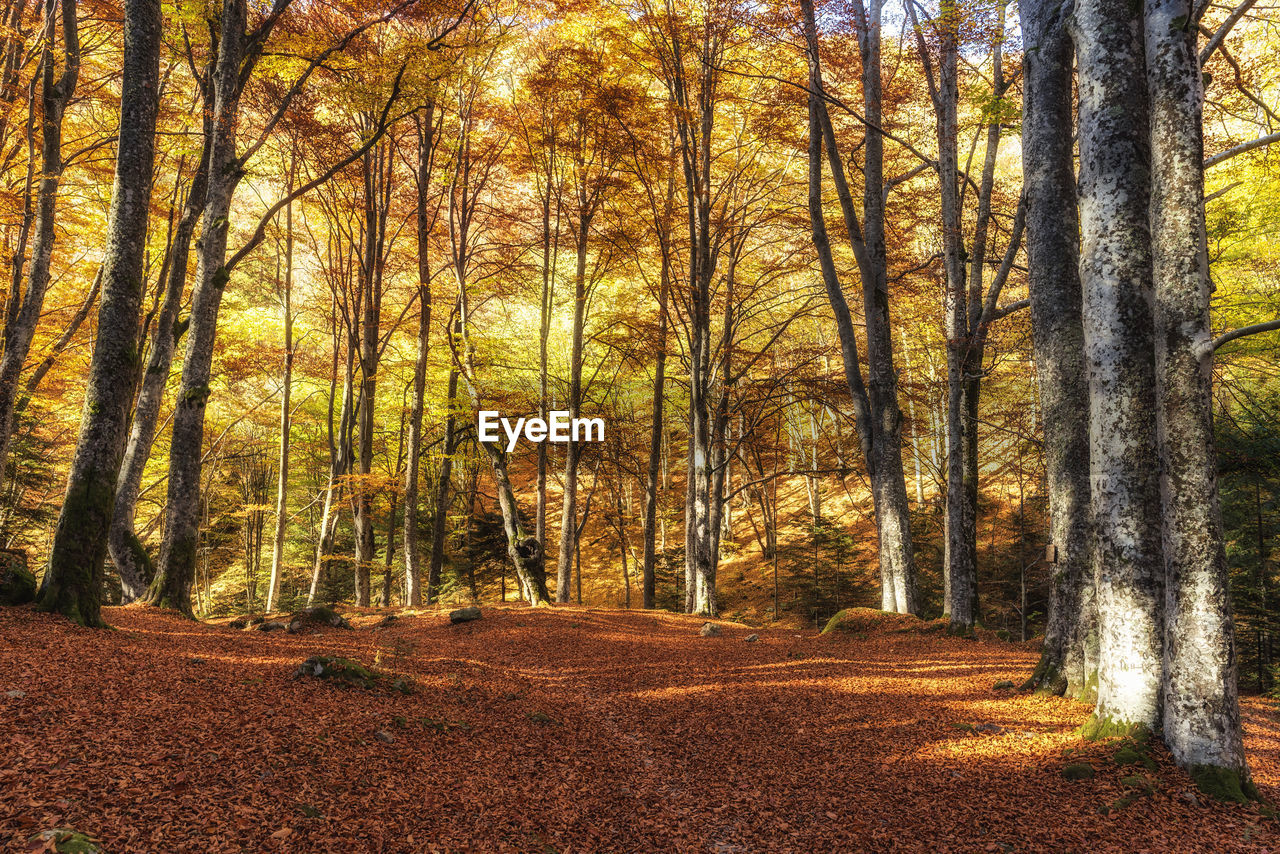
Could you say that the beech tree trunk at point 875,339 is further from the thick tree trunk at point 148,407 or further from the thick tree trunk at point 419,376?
the thick tree trunk at point 148,407

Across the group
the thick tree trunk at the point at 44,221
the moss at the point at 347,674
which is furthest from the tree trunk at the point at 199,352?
the moss at the point at 347,674

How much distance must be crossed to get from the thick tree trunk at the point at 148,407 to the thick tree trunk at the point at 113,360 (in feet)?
12.1

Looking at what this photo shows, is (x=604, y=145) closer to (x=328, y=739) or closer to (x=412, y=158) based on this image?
(x=412, y=158)

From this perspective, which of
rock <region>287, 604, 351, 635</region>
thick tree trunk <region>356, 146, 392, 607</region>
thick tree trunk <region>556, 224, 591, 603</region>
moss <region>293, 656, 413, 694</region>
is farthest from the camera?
thick tree trunk <region>356, 146, 392, 607</region>

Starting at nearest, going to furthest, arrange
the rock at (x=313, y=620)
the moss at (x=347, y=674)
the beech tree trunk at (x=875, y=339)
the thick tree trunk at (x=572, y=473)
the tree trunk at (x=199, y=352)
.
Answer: the moss at (x=347, y=674)
the tree trunk at (x=199, y=352)
the rock at (x=313, y=620)
the beech tree trunk at (x=875, y=339)
the thick tree trunk at (x=572, y=473)

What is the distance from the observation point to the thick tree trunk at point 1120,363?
4.34 m

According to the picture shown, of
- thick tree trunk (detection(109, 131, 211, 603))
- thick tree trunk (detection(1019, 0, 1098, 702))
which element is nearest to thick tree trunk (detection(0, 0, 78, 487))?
thick tree trunk (detection(109, 131, 211, 603))

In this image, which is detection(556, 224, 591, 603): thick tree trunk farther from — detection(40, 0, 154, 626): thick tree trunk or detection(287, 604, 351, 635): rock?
detection(40, 0, 154, 626): thick tree trunk

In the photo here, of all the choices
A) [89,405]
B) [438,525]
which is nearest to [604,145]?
[438,525]

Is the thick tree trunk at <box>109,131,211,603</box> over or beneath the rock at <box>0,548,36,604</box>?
over

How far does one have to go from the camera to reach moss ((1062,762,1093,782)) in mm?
3963

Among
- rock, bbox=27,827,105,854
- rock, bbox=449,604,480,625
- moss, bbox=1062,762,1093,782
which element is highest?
rock, bbox=27,827,105,854

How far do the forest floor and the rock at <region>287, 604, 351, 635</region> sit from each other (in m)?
1.52

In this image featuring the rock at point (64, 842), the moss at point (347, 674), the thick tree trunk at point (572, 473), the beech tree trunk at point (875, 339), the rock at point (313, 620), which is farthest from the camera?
the thick tree trunk at point (572, 473)
